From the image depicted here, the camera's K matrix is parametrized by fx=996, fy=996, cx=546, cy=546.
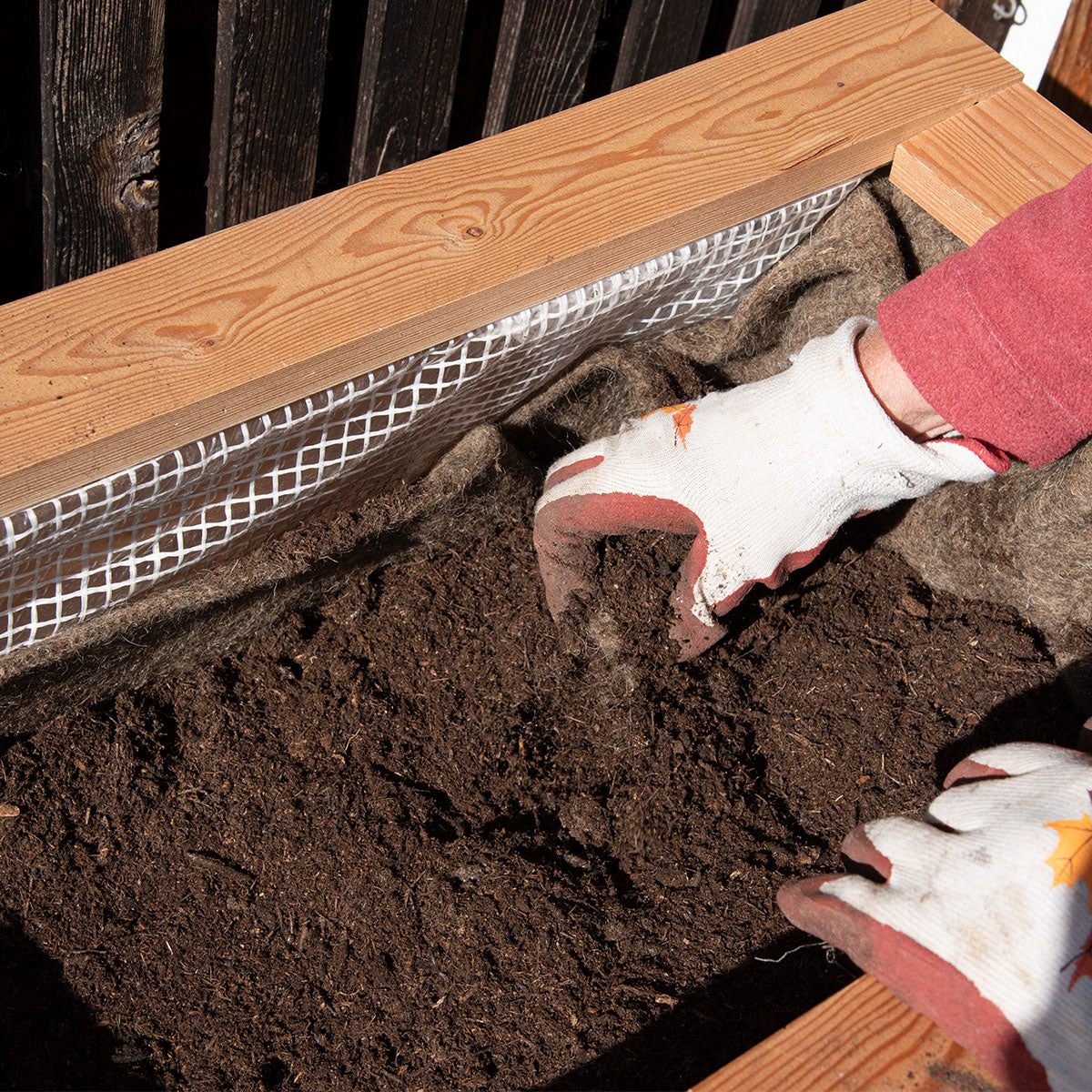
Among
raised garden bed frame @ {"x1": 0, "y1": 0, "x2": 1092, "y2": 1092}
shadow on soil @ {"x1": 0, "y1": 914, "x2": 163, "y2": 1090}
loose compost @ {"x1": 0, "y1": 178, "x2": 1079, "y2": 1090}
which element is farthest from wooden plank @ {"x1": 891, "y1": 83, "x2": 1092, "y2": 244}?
shadow on soil @ {"x1": 0, "y1": 914, "x2": 163, "y2": 1090}

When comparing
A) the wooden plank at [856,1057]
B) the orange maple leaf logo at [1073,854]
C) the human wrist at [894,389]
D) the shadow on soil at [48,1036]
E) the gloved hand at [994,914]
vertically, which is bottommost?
the shadow on soil at [48,1036]

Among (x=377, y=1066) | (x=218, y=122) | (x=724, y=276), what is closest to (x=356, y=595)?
(x=377, y=1066)

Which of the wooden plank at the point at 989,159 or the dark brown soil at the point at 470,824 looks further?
the wooden plank at the point at 989,159

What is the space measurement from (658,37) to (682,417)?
3.79 ft

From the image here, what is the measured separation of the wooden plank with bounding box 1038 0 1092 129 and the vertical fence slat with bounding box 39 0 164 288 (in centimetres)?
200

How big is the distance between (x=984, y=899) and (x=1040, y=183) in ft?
3.75

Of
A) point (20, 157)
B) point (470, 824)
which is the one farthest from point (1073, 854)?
point (20, 157)

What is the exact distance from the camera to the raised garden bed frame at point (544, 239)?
1157 millimetres

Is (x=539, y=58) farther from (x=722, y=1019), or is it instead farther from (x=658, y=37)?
(x=722, y=1019)

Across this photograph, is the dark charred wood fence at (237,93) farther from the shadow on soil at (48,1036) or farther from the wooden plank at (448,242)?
the shadow on soil at (48,1036)

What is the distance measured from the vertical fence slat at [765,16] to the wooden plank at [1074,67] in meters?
0.61

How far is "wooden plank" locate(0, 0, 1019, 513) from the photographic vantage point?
120 centimetres

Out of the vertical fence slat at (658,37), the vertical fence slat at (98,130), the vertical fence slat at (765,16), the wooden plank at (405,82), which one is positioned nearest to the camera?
the vertical fence slat at (98,130)

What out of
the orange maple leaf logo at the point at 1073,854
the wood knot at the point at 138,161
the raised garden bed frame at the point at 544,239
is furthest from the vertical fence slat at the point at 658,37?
the orange maple leaf logo at the point at 1073,854
